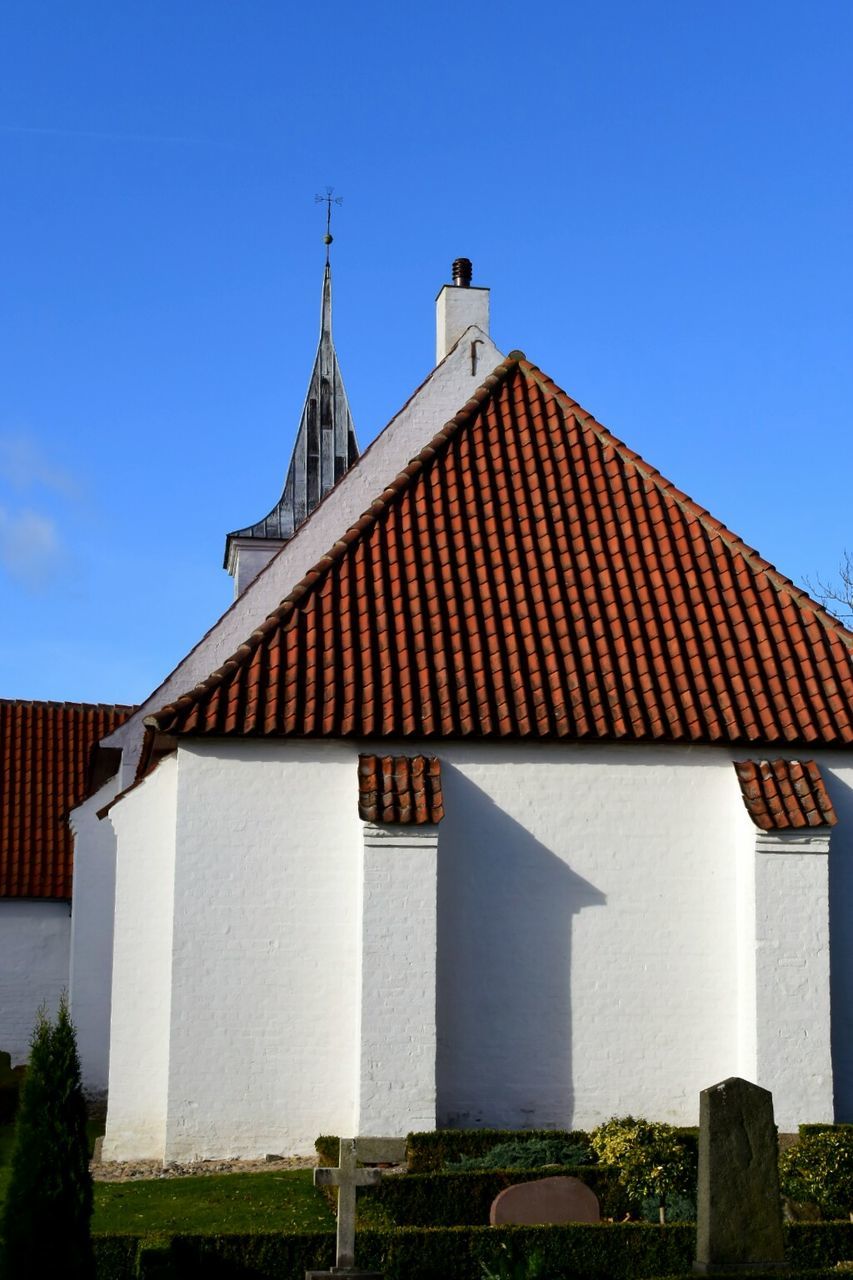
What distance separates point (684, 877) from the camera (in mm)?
16781

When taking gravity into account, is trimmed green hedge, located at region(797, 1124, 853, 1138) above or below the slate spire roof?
below

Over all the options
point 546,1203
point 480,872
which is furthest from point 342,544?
point 546,1203

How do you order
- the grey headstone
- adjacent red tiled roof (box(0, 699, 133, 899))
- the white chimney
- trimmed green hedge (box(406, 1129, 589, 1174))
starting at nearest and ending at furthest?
the grey headstone → trimmed green hedge (box(406, 1129, 589, 1174)) → the white chimney → adjacent red tiled roof (box(0, 699, 133, 899))

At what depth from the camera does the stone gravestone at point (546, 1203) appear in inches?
470

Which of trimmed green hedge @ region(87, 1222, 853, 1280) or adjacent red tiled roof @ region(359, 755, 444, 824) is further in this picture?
adjacent red tiled roof @ region(359, 755, 444, 824)

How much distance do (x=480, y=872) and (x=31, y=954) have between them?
1298 centimetres

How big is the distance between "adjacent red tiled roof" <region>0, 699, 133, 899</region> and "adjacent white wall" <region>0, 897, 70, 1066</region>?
0.37 metres

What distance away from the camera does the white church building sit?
1591 centimetres

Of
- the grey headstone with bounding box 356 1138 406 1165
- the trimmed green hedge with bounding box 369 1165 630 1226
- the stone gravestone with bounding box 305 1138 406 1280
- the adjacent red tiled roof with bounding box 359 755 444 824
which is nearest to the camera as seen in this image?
the stone gravestone with bounding box 305 1138 406 1280

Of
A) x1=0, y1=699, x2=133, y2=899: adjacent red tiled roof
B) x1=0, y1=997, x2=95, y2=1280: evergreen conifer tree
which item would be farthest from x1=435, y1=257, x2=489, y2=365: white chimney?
x1=0, y1=997, x2=95, y2=1280: evergreen conifer tree

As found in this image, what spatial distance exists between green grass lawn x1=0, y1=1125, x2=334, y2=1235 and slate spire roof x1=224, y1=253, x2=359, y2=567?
1506 centimetres

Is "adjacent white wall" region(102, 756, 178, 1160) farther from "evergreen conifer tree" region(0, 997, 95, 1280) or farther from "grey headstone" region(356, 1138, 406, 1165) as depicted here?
"evergreen conifer tree" region(0, 997, 95, 1280)

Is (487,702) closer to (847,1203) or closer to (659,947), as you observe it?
(659,947)

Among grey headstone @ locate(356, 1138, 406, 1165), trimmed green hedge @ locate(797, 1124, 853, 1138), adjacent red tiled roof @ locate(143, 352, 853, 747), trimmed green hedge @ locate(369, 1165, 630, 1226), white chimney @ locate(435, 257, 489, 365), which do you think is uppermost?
white chimney @ locate(435, 257, 489, 365)
